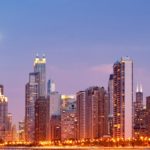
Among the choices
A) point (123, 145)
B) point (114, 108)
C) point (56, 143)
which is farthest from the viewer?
point (56, 143)

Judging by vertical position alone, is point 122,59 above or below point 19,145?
above

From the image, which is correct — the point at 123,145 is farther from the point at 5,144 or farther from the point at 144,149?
the point at 5,144

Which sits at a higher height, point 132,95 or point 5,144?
point 132,95

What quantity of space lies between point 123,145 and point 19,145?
42.6 metres

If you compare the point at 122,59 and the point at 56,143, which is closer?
the point at 122,59

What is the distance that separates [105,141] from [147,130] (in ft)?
38.8

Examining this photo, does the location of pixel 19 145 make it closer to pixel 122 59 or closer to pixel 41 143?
pixel 41 143

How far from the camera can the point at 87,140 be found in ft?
543

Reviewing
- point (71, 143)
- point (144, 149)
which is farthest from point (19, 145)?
point (144, 149)

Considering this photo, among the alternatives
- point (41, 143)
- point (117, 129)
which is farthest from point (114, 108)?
point (41, 143)

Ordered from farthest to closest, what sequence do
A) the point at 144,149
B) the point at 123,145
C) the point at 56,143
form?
the point at 56,143, the point at 123,145, the point at 144,149

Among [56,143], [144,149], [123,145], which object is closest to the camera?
[144,149]

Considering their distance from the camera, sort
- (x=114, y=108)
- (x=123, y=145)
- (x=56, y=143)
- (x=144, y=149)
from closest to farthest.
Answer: (x=144, y=149), (x=123, y=145), (x=114, y=108), (x=56, y=143)

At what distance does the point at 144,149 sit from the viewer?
138 meters
